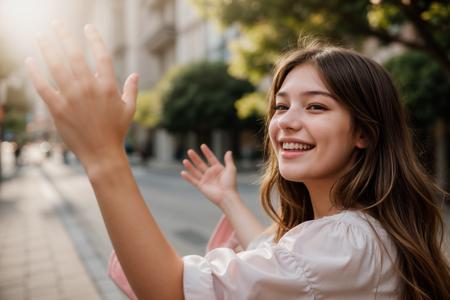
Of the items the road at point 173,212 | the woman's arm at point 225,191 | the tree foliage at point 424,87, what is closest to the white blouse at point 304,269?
the woman's arm at point 225,191

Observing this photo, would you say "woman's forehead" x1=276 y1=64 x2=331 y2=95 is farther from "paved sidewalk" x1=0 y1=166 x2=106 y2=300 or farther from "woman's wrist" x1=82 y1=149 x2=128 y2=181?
"paved sidewalk" x1=0 y1=166 x2=106 y2=300

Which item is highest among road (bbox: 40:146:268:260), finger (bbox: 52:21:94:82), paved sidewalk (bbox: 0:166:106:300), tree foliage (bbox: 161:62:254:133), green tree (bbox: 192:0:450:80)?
green tree (bbox: 192:0:450:80)

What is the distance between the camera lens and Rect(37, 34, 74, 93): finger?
0.90 m

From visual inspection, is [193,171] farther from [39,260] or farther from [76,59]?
[39,260]

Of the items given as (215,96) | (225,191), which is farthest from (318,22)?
(215,96)

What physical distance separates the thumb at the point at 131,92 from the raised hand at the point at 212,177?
98 cm

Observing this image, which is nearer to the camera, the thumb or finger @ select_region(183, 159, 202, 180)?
the thumb

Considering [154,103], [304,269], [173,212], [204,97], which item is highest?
[304,269]

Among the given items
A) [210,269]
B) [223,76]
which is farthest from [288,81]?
[223,76]

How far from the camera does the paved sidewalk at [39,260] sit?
376 cm

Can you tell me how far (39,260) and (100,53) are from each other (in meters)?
4.67

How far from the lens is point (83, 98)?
91cm

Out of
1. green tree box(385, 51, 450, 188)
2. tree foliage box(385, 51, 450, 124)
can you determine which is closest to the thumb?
green tree box(385, 51, 450, 188)

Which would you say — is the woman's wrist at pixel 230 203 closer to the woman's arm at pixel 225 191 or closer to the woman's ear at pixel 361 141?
the woman's arm at pixel 225 191
